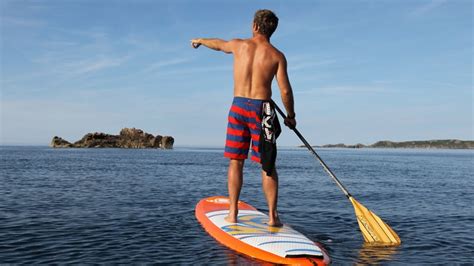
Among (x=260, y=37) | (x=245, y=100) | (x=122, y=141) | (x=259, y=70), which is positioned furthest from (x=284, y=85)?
(x=122, y=141)

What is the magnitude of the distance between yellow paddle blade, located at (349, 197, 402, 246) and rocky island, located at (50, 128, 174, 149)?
140917mm

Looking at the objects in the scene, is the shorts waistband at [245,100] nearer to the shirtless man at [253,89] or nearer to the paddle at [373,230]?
the shirtless man at [253,89]

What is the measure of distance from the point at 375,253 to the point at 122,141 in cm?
14766

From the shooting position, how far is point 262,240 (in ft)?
22.7

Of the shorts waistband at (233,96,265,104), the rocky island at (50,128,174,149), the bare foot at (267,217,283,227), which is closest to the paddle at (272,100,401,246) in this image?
the shorts waistband at (233,96,265,104)

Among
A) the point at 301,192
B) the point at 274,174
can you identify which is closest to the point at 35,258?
the point at 274,174

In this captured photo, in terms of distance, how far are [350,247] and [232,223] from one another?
2.29 meters

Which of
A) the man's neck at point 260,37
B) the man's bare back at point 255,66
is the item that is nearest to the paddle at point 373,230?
the man's bare back at point 255,66

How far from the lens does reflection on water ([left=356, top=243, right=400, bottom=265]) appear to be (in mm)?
6807

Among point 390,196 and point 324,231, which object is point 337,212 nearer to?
point 324,231

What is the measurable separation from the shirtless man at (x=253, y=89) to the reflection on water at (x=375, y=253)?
5.85 ft

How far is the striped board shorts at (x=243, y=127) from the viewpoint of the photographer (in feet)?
23.7

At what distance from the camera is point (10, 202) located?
1333cm

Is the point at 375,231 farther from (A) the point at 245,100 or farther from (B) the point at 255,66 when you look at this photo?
(B) the point at 255,66
